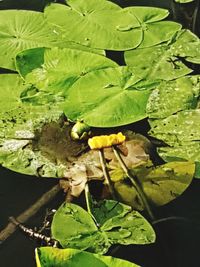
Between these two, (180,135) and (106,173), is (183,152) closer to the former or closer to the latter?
(180,135)

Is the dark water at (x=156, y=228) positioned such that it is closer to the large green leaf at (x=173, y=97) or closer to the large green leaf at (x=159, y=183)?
the large green leaf at (x=159, y=183)

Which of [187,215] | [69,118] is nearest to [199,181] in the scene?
[187,215]

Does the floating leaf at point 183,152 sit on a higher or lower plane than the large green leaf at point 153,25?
lower

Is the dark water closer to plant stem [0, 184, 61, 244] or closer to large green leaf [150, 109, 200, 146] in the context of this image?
plant stem [0, 184, 61, 244]

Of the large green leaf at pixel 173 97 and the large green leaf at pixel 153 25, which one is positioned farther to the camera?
the large green leaf at pixel 153 25

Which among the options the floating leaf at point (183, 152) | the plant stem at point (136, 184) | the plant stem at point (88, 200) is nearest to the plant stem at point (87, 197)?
the plant stem at point (88, 200)

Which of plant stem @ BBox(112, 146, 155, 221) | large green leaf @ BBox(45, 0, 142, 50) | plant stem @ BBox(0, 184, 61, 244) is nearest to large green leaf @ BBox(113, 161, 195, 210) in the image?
plant stem @ BBox(112, 146, 155, 221)

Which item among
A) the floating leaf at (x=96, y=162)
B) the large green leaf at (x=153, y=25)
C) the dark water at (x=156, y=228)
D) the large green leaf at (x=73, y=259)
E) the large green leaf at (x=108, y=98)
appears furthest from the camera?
the large green leaf at (x=153, y=25)
